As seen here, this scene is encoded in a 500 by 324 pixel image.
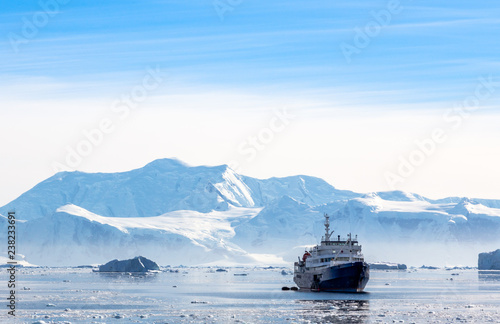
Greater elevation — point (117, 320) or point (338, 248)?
point (338, 248)

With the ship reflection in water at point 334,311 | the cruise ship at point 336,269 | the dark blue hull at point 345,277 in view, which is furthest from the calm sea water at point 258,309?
the cruise ship at point 336,269

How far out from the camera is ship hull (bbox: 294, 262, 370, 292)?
111 m

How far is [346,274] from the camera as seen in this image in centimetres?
11106

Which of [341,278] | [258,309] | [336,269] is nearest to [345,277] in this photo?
[341,278]

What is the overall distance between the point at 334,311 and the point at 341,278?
105ft

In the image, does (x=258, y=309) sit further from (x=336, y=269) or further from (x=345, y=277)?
(x=345, y=277)

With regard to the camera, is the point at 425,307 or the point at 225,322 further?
the point at 425,307

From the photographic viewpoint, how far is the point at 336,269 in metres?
111

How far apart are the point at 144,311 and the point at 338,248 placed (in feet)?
138

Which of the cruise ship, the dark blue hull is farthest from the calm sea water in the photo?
the cruise ship

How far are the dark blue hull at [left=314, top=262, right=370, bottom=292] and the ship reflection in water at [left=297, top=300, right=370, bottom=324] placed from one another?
15.1 metres

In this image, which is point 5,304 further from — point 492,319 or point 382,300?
point 492,319

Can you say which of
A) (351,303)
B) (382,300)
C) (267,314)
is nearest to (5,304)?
(267,314)

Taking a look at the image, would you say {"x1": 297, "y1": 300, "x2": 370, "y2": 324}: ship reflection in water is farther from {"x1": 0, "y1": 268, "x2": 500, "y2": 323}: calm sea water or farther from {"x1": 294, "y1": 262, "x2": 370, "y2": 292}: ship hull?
{"x1": 294, "y1": 262, "x2": 370, "y2": 292}: ship hull
